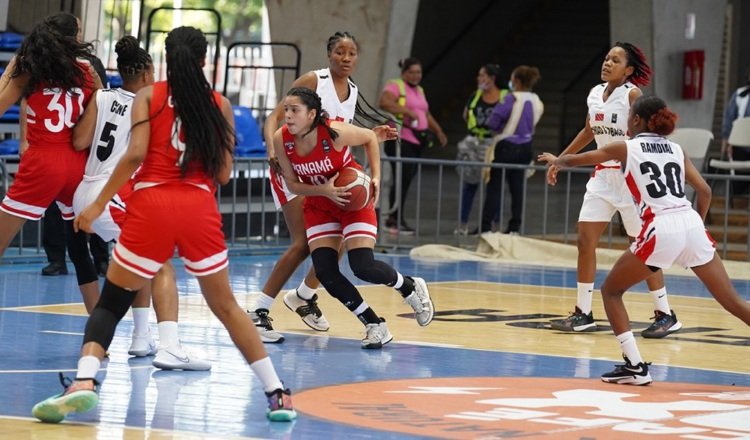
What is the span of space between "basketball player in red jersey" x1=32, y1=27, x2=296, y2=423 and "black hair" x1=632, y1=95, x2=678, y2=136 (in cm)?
262

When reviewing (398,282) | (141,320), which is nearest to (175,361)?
(141,320)

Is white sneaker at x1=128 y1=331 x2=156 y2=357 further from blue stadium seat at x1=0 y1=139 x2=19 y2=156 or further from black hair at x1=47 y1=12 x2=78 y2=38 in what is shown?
blue stadium seat at x1=0 y1=139 x2=19 y2=156

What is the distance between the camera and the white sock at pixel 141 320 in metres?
8.66

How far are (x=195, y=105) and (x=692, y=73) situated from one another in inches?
564

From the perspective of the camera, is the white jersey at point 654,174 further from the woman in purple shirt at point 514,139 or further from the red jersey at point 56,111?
the woman in purple shirt at point 514,139

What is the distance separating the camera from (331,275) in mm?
9398

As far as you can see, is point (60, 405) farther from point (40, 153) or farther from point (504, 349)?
point (504, 349)

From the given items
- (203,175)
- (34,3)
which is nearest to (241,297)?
(203,175)

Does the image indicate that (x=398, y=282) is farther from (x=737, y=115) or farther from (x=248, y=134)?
(x=737, y=115)

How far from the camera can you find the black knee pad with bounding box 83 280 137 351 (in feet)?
22.7

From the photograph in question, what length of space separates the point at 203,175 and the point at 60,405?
122cm

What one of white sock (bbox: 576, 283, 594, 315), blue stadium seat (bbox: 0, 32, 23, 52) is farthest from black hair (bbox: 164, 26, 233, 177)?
blue stadium seat (bbox: 0, 32, 23, 52)

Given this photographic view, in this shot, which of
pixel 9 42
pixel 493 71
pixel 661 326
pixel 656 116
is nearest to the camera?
pixel 656 116

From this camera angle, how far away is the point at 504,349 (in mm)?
9750
